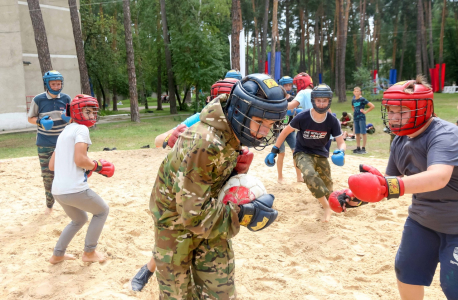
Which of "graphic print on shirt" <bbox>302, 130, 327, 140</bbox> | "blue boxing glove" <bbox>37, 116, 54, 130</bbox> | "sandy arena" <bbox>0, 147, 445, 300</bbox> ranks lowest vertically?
"sandy arena" <bbox>0, 147, 445, 300</bbox>

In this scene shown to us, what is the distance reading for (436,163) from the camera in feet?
8.40

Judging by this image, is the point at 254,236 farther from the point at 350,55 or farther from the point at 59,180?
the point at 350,55

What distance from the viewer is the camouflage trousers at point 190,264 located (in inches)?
107

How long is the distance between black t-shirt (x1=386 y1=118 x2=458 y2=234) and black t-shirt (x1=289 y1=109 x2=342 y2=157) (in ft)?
9.18

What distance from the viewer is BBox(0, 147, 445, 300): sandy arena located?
4.02 m

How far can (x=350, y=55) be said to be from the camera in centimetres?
5216

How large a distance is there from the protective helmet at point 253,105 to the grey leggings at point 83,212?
97.1 inches

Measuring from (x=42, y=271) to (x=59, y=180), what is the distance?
3.96ft

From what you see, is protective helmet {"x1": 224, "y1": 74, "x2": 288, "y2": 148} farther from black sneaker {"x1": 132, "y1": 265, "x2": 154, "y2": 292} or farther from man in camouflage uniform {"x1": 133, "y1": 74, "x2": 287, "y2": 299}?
black sneaker {"x1": 132, "y1": 265, "x2": 154, "y2": 292}

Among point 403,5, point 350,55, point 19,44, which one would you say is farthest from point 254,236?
point 350,55

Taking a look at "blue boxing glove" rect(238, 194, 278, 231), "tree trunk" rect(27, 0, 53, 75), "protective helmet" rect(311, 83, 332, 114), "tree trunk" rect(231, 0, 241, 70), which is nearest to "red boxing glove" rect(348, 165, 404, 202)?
"blue boxing glove" rect(238, 194, 278, 231)

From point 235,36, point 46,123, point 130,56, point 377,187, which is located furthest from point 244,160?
point 130,56

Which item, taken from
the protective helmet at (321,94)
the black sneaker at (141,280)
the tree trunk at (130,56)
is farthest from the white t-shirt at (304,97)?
the tree trunk at (130,56)

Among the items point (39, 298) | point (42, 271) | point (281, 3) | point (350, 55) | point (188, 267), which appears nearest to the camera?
point (188, 267)
